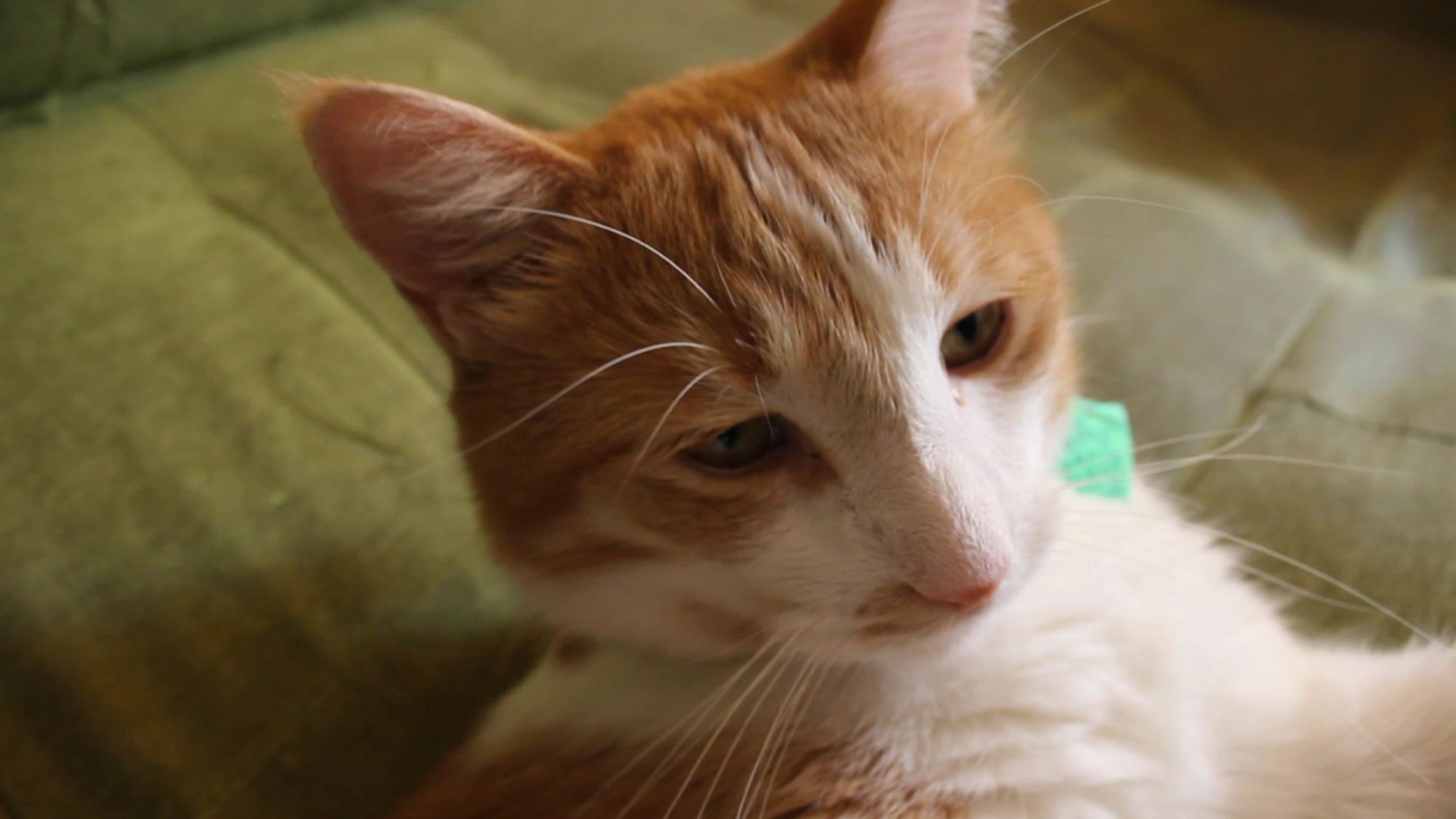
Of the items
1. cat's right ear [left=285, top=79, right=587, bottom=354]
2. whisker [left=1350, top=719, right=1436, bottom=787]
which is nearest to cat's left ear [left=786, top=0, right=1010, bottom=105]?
cat's right ear [left=285, top=79, right=587, bottom=354]

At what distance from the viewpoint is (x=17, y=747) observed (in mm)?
1181

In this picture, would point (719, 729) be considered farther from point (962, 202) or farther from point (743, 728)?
point (962, 202)

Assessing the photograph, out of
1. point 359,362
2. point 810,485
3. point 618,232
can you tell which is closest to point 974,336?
point 810,485

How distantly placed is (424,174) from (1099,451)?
957 millimetres

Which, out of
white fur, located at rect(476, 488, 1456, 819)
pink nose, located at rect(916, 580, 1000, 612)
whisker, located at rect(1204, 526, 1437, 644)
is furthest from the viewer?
whisker, located at rect(1204, 526, 1437, 644)

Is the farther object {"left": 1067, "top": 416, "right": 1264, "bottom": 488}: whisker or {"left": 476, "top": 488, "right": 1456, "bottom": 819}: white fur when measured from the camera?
{"left": 1067, "top": 416, "right": 1264, "bottom": 488}: whisker

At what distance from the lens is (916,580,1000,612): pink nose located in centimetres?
91

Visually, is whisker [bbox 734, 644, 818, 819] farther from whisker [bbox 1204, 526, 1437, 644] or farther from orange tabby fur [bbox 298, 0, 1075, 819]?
whisker [bbox 1204, 526, 1437, 644]

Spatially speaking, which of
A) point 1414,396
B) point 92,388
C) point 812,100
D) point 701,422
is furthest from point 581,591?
point 1414,396

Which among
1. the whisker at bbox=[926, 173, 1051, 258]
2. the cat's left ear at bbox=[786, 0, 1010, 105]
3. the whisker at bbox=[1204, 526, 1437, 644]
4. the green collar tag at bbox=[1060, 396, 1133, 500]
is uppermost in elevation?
the cat's left ear at bbox=[786, 0, 1010, 105]

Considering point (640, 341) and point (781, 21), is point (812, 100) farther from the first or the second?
point (781, 21)

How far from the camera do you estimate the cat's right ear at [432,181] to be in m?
0.93

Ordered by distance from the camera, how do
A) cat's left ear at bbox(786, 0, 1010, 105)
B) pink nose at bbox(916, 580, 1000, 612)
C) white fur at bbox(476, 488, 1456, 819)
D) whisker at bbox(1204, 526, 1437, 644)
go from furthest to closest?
1. whisker at bbox(1204, 526, 1437, 644)
2. cat's left ear at bbox(786, 0, 1010, 105)
3. white fur at bbox(476, 488, 1456, 819)
4. pink nose at bbox(916, 580, 1000, 612)

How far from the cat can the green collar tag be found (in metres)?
0.08
